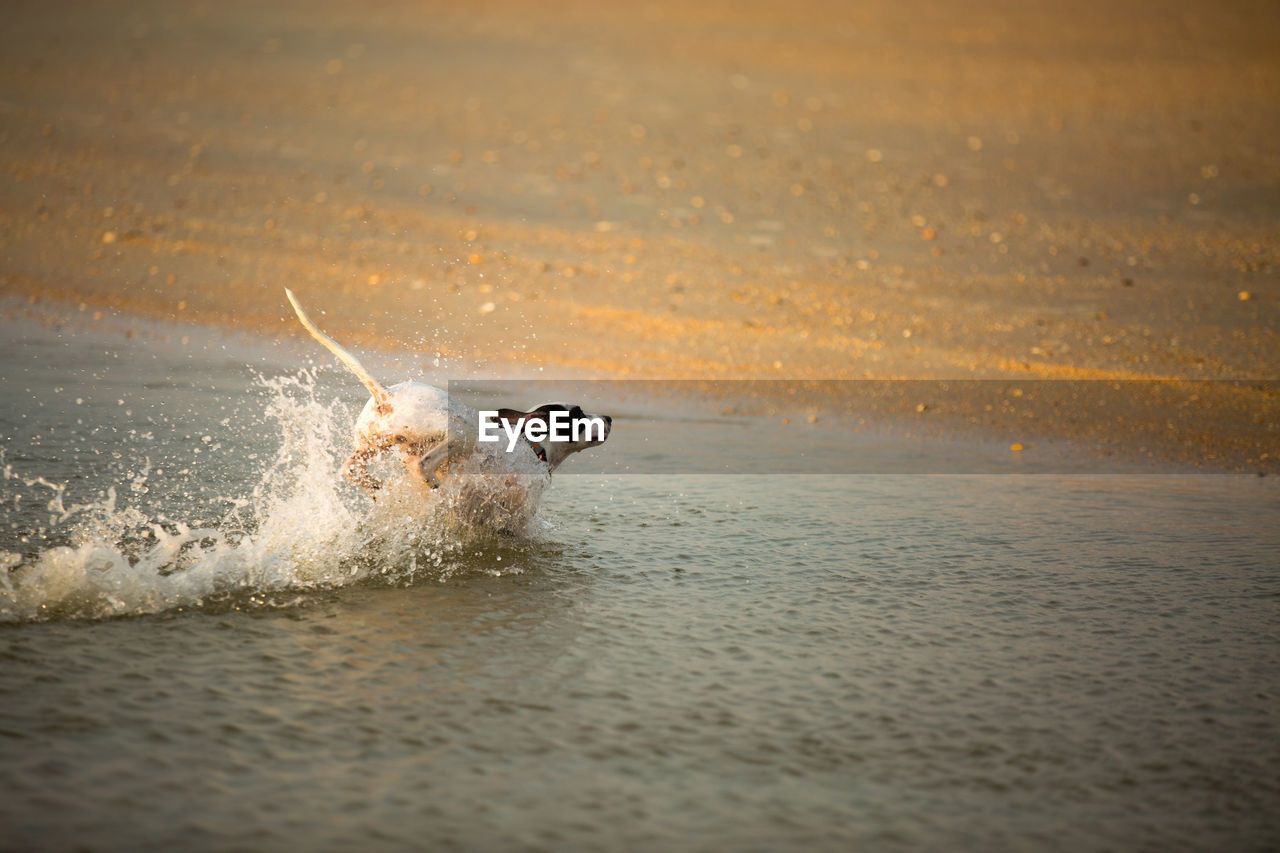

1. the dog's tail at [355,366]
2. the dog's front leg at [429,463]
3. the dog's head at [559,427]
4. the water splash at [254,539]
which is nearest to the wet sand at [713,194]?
the dog's head at [559,427]

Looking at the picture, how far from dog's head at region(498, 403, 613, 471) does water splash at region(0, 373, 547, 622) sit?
5.2 inches

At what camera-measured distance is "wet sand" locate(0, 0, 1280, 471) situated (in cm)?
1083

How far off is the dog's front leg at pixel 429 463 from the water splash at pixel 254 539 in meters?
0.14

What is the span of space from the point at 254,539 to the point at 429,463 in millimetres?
971

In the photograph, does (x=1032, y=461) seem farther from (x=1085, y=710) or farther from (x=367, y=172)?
(x=367, y=172)

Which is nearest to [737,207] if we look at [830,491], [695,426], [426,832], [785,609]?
[695,426]

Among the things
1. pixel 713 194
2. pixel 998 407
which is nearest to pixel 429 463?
pixel 998 407

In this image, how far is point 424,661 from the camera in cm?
493

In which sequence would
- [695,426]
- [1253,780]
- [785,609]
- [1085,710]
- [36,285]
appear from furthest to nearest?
1. [36,285]
2. [695,426]
3. [785,609]
4. [1085,710]
5. [1253,780]

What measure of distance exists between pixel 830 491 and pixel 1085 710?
3.00 metres

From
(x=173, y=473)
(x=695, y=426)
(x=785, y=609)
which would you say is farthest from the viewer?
(x=695, y=426)

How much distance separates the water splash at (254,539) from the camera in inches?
211

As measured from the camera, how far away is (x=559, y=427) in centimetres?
612

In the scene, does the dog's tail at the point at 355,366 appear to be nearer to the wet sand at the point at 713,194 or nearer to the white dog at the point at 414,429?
the white dog at the point at 414,429
